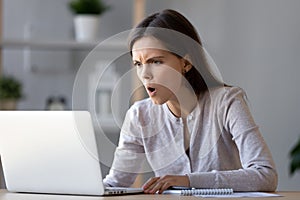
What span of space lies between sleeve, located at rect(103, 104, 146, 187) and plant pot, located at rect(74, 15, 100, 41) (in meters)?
1.75

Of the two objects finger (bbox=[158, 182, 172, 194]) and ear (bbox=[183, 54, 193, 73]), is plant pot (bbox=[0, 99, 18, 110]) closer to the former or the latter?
ear (bbox=[183, 54, 193, 73])

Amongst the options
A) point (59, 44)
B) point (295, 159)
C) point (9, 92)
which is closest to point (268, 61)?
point (295, 159)

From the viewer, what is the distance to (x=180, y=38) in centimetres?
196

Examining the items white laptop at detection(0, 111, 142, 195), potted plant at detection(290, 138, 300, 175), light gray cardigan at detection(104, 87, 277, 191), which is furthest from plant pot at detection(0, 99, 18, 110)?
white laptop at detection(0, 111, 142, 195)

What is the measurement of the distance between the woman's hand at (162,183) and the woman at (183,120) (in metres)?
0.06

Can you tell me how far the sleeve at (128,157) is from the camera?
2.04 meters

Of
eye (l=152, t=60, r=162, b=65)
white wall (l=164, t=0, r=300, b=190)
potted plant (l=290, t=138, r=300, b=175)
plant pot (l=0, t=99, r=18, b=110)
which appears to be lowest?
potted plant (l=290, t=138, r=300, b=175)

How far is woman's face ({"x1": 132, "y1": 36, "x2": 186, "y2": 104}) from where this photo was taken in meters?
1.86

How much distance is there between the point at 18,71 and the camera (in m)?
4.00

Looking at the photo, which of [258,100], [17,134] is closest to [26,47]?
[258,100]

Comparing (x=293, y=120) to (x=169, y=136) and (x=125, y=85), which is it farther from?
(x=169, y=136)

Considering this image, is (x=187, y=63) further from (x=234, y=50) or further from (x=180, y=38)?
(x=234, y=50)

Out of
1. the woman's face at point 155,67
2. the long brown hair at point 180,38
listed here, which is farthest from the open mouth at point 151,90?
the long brown hair at point 180,38

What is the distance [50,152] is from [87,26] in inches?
86.1
